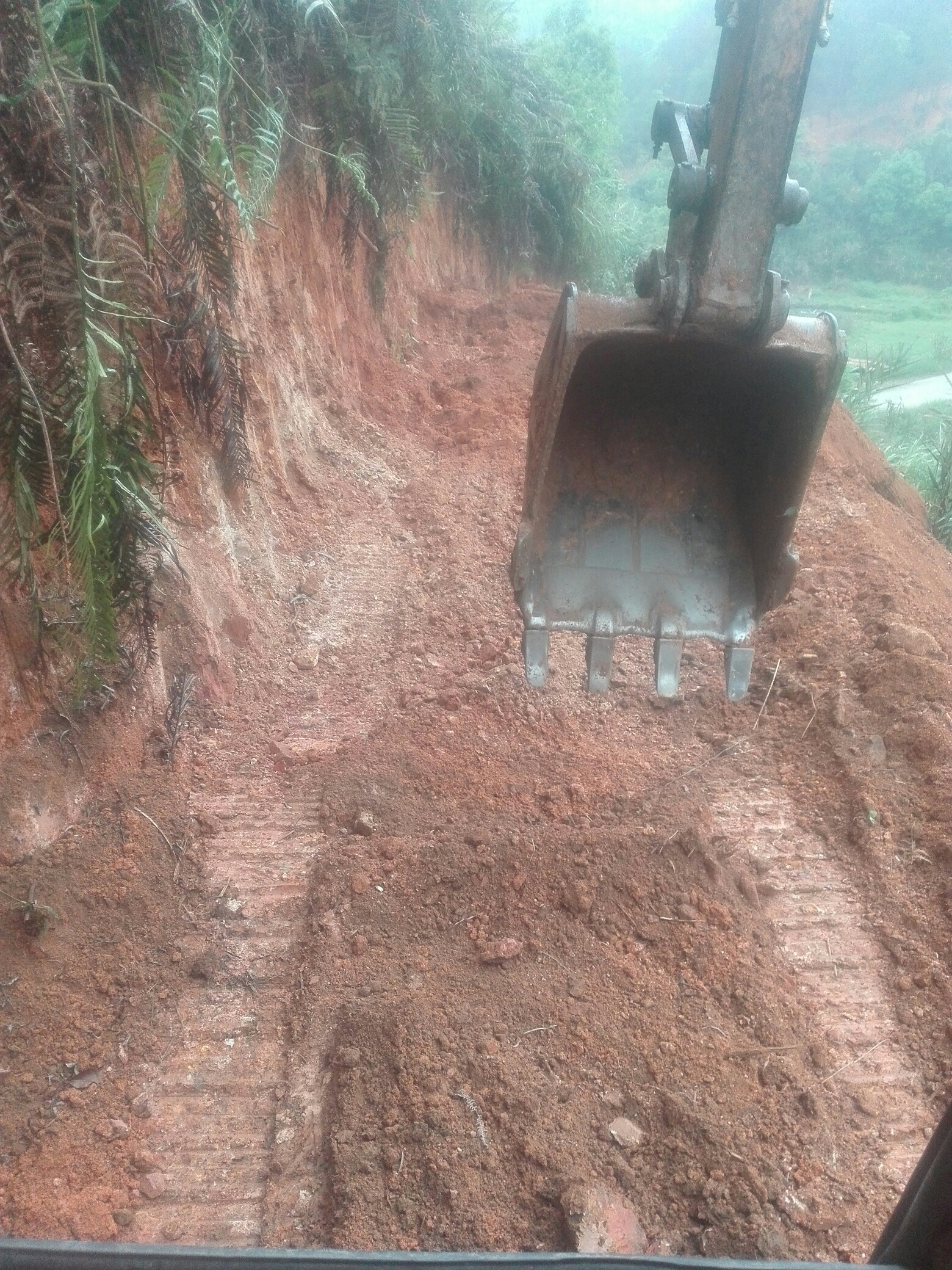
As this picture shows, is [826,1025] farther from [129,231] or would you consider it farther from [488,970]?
[129,231]

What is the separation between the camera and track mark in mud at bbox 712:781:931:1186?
2.25 meters

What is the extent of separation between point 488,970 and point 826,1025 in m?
0.97

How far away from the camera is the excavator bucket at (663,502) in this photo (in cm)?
215

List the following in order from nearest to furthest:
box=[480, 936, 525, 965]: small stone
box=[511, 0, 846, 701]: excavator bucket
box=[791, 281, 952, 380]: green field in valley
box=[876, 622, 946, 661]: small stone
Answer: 1. box=[511, 0, 846, 701]: excavator bucket
2. box=[480, 936, 525, 965]: small stone
3. box=[876, 622, 946, 661]: small stone
4. box=[791, 281, 952, 380]: green field in valley

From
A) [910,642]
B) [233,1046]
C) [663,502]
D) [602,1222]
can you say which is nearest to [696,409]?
[663,502]

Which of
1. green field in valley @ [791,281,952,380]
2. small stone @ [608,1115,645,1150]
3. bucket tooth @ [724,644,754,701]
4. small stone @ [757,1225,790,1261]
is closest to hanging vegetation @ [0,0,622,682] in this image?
bucket tooth @ [724,644,754,701]

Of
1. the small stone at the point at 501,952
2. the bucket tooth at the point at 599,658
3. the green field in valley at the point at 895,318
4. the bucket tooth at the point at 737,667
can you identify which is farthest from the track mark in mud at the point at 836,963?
the green field in valley at the point at 895,318

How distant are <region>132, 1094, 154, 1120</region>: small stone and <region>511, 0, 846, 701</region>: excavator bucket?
1.49m

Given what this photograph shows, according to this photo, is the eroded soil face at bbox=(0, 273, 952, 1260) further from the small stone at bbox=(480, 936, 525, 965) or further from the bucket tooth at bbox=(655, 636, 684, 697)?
the bucket tooth at bbox=(655, 636, 684, 697)

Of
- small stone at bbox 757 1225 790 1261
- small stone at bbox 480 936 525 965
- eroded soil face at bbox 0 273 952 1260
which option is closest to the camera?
small stone at bbox 757 1225 790 1261

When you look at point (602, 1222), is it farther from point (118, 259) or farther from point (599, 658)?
point (118, 259)

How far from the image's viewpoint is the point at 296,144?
466 centimetres

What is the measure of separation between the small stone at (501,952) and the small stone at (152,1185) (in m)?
0.96

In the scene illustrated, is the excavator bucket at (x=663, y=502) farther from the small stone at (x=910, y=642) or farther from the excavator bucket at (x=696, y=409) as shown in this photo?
the small stone at (x=910, y=642)
